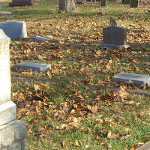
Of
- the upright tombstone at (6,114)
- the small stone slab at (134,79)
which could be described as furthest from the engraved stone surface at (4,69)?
the small stone slab at (134,79)

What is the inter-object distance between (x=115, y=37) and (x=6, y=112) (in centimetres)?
721

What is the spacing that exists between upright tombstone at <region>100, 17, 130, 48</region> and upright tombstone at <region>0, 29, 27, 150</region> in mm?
6878

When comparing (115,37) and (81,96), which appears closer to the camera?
(81,96)

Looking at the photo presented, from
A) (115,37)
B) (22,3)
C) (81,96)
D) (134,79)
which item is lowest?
(81,96)

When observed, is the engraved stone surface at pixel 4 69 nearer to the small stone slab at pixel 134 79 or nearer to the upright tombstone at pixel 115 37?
the small stone slab at pixel 134 79

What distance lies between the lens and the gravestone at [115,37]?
1062 centimetres

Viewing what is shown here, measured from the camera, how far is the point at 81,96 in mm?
6148

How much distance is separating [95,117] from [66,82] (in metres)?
1.82

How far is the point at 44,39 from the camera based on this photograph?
11.6m

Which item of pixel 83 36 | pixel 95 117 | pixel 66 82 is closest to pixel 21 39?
pixel 83 36

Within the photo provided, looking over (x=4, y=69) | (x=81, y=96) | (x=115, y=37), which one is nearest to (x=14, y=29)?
(x=115, y=37)

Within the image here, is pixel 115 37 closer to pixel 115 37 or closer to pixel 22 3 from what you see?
pixel 115 37

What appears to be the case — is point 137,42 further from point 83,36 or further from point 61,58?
point 61,58

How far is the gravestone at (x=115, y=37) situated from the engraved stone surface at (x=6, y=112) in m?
6.94
